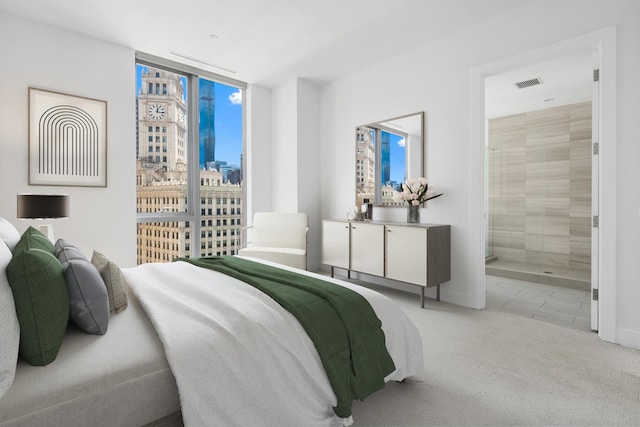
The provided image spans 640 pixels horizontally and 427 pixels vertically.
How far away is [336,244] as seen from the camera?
419cm

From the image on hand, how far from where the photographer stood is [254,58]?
13.7 ft

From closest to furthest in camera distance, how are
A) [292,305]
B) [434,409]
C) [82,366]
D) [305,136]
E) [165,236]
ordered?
1. [82,366]
2. [292,305]
3. [434,409]
4. [165,236]
5. [305,136]

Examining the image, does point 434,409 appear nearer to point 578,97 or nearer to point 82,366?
point 82,366

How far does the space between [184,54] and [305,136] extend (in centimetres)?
184

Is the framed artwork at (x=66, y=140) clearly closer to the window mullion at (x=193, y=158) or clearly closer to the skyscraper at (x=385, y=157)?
the window mullion at (x=193, y=158)

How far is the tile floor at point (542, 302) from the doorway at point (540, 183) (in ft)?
0.04

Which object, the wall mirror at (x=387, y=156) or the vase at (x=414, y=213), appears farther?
the wall mirror at (x=387, y=156)

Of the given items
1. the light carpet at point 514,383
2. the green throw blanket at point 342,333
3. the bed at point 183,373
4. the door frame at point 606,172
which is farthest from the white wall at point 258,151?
the door frame at point 606,172

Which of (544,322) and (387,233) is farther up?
(387,233)

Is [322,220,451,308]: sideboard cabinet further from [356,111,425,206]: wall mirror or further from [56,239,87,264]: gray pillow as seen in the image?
[56,239,87,264]: gray pillow

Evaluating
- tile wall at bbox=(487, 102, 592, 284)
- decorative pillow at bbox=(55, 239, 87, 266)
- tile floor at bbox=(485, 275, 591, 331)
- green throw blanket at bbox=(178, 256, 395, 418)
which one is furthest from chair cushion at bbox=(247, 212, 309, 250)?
tile wall at bbox=(487, 102, 592, 284)

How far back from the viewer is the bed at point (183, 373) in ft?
3.40

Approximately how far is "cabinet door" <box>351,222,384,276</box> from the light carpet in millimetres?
959

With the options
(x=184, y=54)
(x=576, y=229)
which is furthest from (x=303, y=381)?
(x=576, y=229)
